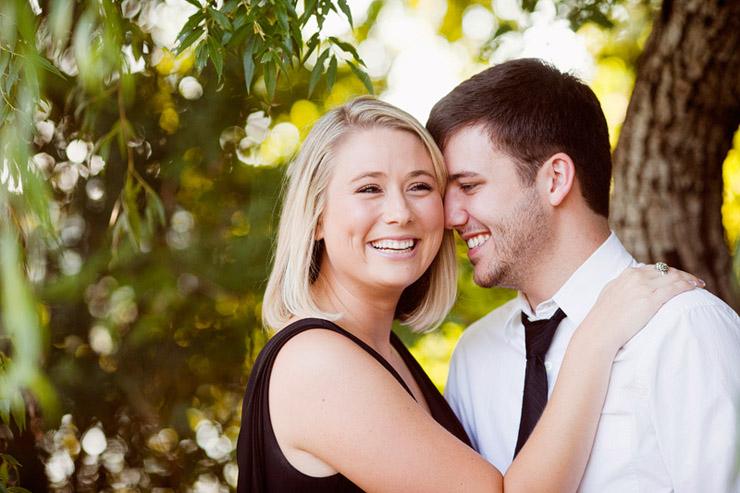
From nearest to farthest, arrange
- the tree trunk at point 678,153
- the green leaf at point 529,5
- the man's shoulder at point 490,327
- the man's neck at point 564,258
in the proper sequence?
the man's neck at point 564,258 < the man's shoulder at point 490,327 < the tree trunk at point 678,153 < the green leaf at point 529,5

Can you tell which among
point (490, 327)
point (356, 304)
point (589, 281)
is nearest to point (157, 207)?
point (356, 304)

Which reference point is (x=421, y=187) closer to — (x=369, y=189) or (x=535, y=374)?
(x=369, y=189)

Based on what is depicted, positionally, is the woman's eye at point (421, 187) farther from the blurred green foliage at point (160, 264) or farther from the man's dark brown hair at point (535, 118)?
the blurred green foliage at point (160, 264)

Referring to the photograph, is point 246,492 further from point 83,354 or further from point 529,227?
point 83,354

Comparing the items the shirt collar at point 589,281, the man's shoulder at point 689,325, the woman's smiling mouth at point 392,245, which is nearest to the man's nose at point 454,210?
the woman's smiling mouth at point 392,245

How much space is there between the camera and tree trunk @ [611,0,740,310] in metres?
2.81

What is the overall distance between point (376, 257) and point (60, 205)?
1.68 meters

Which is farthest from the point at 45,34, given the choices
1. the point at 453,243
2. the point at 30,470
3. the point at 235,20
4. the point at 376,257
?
the point at 30,470

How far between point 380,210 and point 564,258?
0.60 meters

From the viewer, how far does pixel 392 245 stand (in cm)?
200

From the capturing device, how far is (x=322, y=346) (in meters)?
1.73

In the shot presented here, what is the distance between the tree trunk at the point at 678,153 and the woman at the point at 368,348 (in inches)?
46.9

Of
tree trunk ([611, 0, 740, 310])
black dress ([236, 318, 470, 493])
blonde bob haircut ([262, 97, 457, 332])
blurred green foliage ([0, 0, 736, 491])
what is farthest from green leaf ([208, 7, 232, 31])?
tree trunk ([611, 0, 740, 310])

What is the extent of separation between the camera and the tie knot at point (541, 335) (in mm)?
2088
